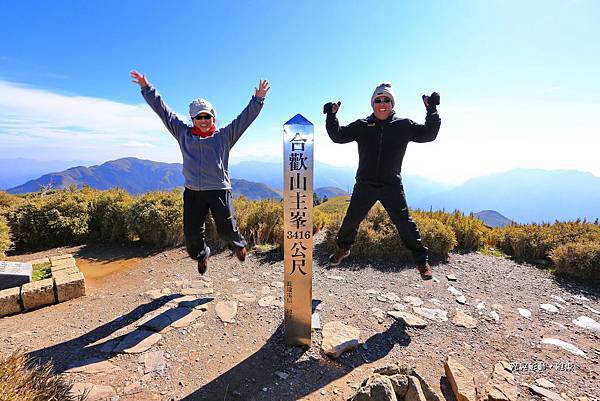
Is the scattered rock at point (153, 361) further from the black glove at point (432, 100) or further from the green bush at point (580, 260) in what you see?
the green bush at point (580, 260)

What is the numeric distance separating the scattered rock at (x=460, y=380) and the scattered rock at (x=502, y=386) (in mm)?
140

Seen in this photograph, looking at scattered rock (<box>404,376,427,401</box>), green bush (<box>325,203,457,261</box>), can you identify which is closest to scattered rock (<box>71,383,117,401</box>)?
scattered rock (<box>404,376,427,401</box>)

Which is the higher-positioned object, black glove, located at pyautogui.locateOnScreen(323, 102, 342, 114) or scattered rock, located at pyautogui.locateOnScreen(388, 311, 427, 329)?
black glove, located at pyautogui.locateOnScreen(323, 102, 342, 114)

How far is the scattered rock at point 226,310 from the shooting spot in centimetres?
402

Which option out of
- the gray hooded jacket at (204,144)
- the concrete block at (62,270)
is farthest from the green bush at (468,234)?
the concrete block at (62,270)

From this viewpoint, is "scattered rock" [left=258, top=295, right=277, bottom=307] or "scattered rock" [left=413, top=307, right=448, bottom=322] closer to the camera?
"scattered rock" [left=413, top=307, right=448, bottom=322]

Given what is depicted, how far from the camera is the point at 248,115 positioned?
4246mm

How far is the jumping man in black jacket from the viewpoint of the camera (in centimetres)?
410

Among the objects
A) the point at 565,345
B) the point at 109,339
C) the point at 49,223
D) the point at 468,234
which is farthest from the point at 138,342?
the point at 468,234

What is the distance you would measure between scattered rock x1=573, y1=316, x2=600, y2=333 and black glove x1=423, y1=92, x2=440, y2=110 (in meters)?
3.66

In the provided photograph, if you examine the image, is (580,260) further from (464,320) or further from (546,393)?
(546,393)

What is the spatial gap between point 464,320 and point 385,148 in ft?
8.61

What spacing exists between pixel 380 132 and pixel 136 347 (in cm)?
396

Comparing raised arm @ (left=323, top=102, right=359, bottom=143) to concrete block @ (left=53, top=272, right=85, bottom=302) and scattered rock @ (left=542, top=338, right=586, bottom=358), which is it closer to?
scattered rock @ (left=542, top=338, right=586, bottom=358)
